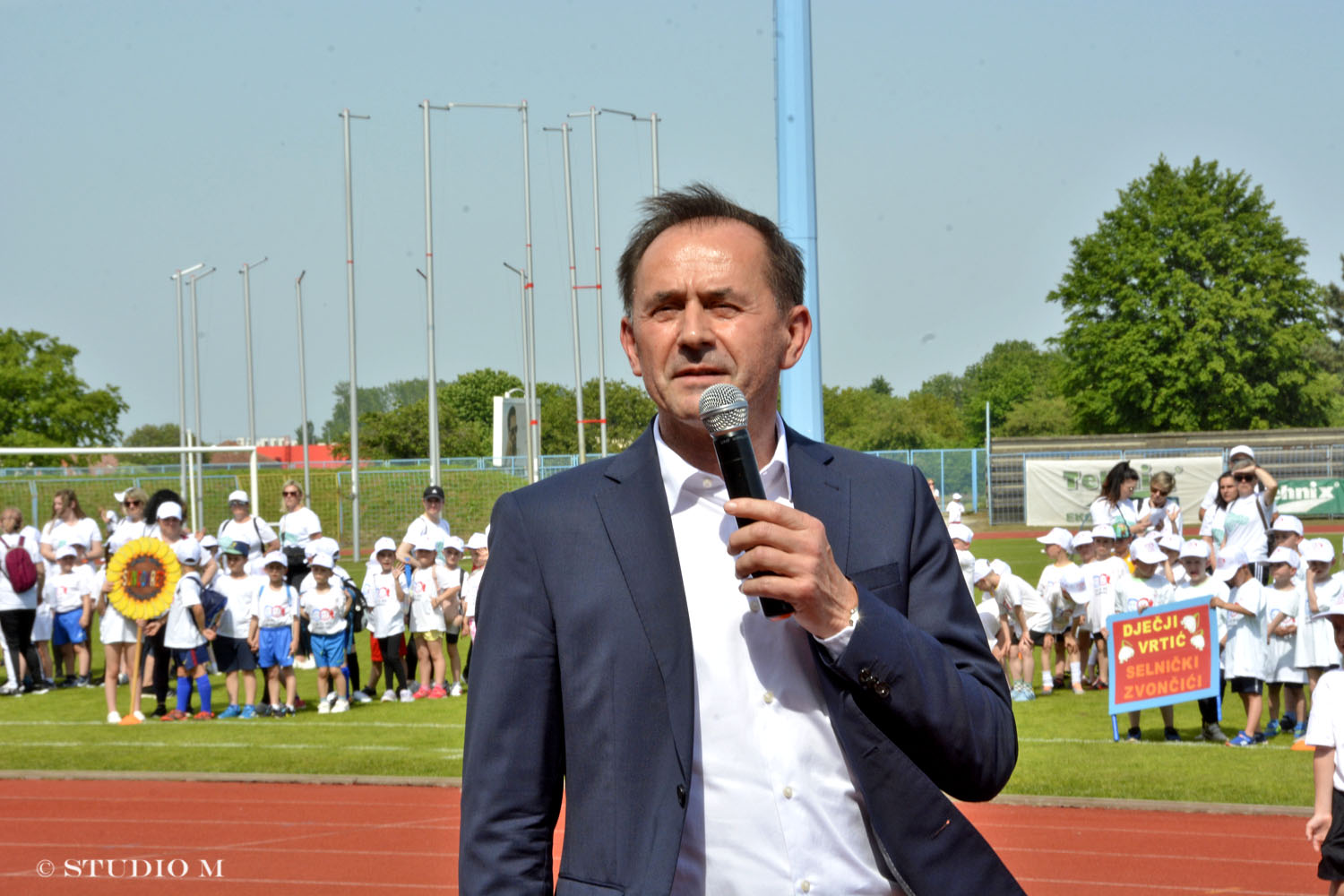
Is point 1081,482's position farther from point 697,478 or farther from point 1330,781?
point 697,478

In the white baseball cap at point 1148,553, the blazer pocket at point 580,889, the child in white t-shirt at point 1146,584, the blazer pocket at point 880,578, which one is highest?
the blazer pocket at point 880,578

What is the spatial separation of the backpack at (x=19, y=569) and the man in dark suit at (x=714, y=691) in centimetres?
1655

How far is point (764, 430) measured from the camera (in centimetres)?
235

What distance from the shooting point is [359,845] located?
368 inches

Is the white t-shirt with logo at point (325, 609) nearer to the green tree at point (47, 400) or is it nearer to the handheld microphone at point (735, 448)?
the handheld microphone at point (735, 448)

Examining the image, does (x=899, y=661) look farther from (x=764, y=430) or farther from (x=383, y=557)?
(x=383, y=557)

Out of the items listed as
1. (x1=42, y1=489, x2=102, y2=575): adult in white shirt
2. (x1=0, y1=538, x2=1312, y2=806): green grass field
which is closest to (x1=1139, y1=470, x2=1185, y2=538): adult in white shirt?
(x1=0, y1=538, x2=1312, y2=806): green grass field

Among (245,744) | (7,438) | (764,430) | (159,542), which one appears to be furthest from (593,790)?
(7,438)

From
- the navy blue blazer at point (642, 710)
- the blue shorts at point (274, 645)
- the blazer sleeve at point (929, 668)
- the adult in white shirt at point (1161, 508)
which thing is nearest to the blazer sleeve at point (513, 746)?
the navy blue blazer at point (642, 710)

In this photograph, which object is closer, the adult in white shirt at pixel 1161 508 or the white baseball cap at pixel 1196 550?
the white baseball cap at pixel 1196 550

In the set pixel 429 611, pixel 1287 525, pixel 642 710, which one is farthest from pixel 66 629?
pixel 642 710

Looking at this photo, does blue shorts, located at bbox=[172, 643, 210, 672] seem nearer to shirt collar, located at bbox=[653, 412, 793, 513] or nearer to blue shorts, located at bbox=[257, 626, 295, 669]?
blue shorts, located at bbox=[257, 626, 295, 669]

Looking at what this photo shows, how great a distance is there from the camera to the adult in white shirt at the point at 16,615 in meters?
17.0

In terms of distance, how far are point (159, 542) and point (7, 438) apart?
59.5 meters
